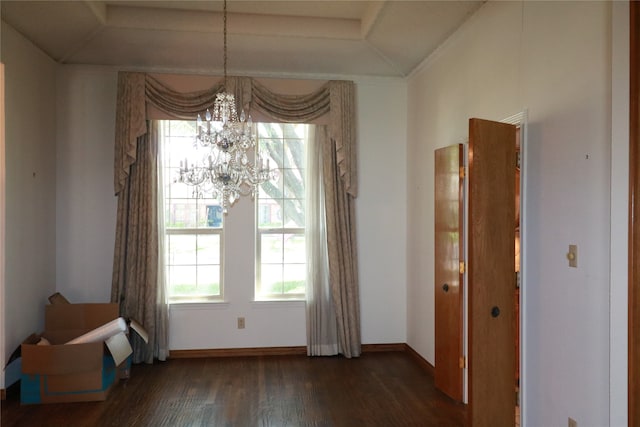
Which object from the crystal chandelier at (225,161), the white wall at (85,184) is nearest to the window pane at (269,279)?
the white wall at (85,184)

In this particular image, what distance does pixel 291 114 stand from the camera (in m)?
4.58

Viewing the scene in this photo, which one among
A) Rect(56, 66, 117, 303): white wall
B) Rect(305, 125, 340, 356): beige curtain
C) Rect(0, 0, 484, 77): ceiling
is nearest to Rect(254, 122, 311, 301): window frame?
Rect(305, 125, 340, 356): beige curtain

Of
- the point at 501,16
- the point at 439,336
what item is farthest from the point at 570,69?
the point at 439,336

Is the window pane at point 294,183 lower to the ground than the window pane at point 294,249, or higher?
higher

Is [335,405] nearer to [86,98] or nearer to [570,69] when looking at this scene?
[570,69]

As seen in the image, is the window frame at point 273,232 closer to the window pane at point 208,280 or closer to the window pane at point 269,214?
the window pane at point 269,214

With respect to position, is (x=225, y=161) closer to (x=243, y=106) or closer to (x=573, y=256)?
(x=243, y=106)

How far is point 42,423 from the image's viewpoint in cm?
320

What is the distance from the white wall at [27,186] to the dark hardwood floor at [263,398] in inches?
30.0

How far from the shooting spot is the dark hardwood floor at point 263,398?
3.26 metres

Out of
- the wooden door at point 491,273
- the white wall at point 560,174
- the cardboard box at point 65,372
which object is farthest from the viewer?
the cardboard box at point 65,372

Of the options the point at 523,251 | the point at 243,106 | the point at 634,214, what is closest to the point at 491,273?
the point at 523,251

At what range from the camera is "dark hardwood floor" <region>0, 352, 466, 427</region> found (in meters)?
3.26

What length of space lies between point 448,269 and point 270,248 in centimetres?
201
